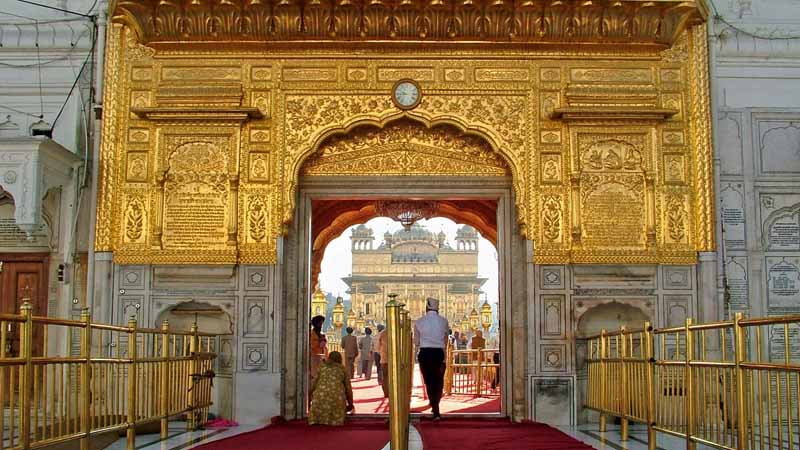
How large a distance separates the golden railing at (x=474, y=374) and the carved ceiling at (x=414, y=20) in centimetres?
650

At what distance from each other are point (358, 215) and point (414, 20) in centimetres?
473

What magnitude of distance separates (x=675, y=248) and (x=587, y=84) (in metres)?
1.76

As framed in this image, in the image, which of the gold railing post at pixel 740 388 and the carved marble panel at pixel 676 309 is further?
the carved marble panel at pixel 676 309

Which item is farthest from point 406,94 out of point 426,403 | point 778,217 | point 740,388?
point 740,388

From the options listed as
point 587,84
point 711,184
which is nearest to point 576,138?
point 587,84

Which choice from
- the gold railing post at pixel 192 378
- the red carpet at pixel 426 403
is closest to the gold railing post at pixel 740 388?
the gold railing post at pixel 192 378

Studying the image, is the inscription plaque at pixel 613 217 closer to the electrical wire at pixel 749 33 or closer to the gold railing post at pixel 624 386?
the gold railing post at pixel 624 386

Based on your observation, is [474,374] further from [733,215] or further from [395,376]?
[395,376]

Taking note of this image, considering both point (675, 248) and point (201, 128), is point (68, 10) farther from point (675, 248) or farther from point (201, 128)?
point (675, 248)

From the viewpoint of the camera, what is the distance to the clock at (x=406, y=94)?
883 cm

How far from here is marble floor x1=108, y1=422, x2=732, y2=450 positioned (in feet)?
21.4

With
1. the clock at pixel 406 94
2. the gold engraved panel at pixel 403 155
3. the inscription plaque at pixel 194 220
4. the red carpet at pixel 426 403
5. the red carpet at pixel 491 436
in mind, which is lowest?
the red carpet at pixel 426 403

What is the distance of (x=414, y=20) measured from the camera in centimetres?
866

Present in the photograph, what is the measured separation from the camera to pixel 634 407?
669 cm
